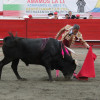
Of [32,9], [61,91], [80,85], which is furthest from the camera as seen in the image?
[32,9]

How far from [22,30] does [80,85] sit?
733 centimetres

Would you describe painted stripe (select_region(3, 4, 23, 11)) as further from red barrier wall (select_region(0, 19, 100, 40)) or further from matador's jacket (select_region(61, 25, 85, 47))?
matador's jacket (select_region(61, 25, 85, 47))

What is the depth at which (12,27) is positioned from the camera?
12.7 meters

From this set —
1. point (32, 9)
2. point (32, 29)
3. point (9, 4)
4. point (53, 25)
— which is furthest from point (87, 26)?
point (9, 4)

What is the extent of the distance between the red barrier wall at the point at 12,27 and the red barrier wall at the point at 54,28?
0.75 feet

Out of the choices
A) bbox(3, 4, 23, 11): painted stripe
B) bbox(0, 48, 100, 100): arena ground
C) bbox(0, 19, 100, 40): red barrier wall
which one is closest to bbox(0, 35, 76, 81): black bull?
bbox(0, 48, 100, 100): arena ground

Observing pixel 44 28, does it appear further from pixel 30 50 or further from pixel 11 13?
pixel 30 50

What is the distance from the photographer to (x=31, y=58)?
5992mm

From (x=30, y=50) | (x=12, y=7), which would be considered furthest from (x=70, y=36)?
(x=12, y=7)

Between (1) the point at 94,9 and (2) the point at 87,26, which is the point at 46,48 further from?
(1) the point at 94,9

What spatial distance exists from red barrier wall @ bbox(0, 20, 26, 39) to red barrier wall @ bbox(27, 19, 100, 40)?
228mm

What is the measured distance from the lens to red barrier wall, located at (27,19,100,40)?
41.4ft

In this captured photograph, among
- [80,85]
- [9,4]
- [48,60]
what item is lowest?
[80,85]

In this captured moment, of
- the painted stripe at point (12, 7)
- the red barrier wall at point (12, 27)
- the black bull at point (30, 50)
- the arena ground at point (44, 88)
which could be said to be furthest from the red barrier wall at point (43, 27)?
the black bull at point (30, 50)
